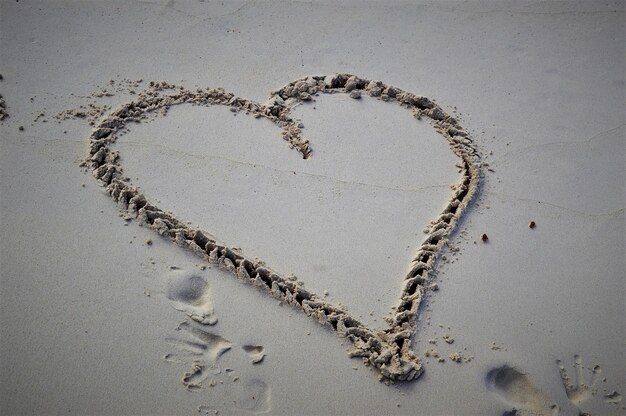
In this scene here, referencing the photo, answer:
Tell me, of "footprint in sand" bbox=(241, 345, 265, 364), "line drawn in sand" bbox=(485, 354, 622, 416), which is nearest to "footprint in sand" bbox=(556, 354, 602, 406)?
"line drawn in sand" bbox=(485, 354, 622, 416)

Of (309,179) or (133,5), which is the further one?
(133,5)

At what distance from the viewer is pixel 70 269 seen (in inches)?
109

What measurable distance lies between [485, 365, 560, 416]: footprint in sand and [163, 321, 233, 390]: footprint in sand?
1141 millimetres

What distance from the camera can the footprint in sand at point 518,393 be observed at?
96.7 inches

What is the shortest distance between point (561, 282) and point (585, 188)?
28.3 inches

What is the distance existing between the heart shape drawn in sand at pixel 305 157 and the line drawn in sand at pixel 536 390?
36 centimetres

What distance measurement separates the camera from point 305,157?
11.1ft

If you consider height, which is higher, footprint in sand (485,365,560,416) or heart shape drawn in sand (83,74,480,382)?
heart shape drawn in sand (83,74,480,382)

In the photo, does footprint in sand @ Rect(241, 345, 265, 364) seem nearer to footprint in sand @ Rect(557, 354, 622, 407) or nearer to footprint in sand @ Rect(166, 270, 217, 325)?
footprint in sand @ Rect(166, 270, 217, 325)

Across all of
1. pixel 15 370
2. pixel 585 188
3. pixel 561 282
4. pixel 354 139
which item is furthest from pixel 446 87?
pixel 15 370

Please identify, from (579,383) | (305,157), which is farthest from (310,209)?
(579,383)

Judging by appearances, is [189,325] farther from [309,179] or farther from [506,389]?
[506,389]

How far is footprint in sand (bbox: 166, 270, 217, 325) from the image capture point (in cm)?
263

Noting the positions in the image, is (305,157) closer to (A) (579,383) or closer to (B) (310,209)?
(B) (310,209)
